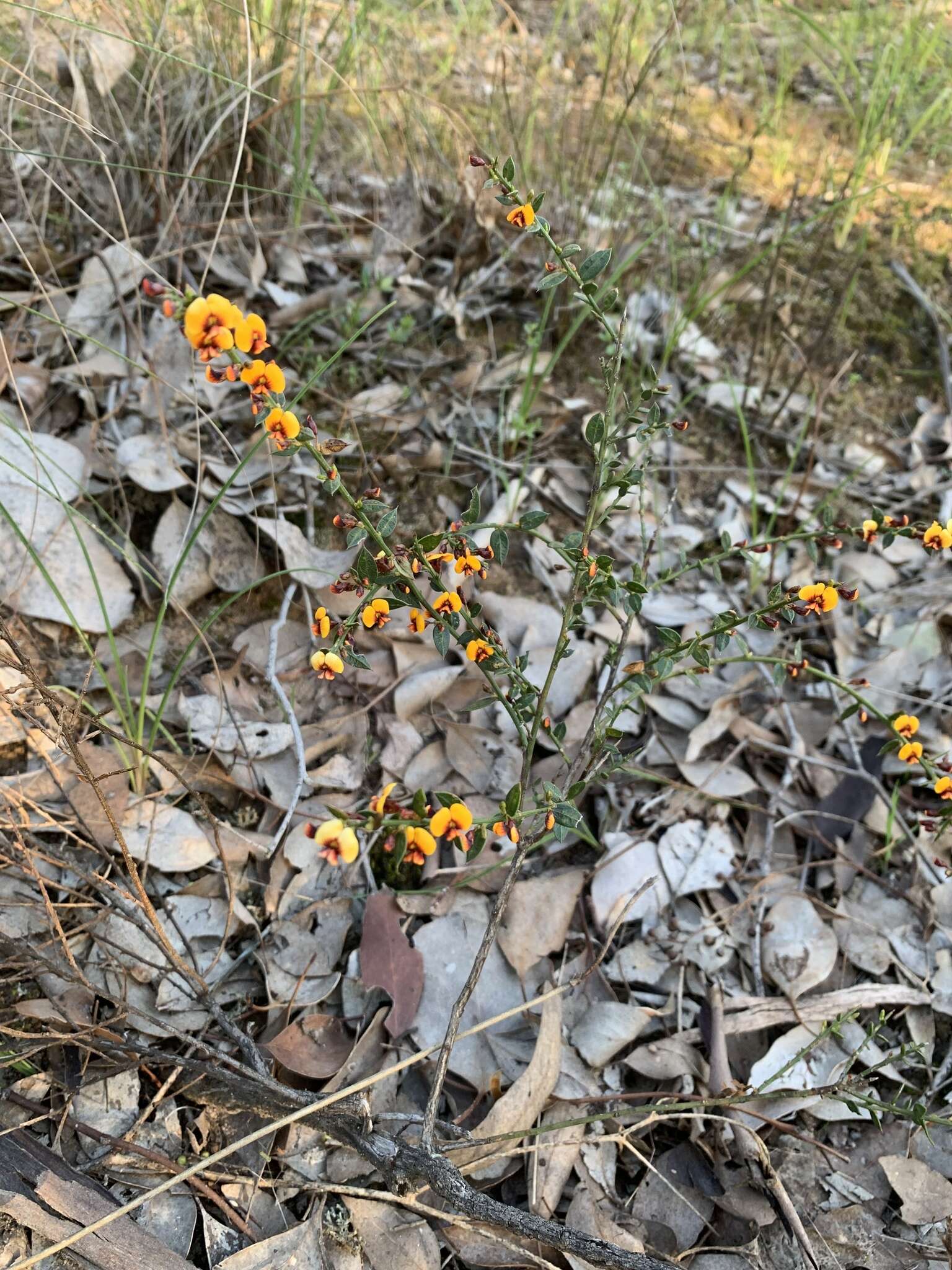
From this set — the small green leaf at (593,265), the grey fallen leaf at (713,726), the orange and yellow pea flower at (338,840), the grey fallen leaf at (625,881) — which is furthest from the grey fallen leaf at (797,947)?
the small green leaf at (593,265)

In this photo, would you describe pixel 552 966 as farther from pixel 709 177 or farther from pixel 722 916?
pixel 709 177

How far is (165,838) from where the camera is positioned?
1534 millimetres

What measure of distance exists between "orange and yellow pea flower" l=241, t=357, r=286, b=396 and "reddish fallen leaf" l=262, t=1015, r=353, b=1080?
0.93 meters

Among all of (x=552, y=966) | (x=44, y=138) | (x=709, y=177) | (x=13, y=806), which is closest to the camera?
(x=13, y=806)

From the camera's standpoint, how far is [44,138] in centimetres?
215

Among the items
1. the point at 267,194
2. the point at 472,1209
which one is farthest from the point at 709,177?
the point at 472,1209

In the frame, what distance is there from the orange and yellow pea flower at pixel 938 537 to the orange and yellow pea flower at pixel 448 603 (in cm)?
62

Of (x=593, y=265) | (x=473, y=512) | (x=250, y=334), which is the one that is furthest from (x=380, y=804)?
(x=593, y=265)

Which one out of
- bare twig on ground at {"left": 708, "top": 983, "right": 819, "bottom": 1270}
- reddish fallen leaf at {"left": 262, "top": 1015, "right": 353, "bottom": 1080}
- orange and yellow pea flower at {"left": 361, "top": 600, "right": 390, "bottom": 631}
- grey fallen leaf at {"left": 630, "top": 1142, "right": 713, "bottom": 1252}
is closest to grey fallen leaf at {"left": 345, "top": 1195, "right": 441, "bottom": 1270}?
reddish fallen leaf at {"left": 262, "top": 1015, "right": 353, "bottom": 1080}

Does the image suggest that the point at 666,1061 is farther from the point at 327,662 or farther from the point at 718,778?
the point at 327,662

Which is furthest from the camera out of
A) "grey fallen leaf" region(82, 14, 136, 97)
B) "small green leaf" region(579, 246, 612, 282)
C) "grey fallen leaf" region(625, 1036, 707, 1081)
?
"grey fallen leaf" region(82, 14, 136, 97)

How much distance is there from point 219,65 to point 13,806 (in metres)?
1.82

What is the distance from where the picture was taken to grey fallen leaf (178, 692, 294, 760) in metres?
1.66

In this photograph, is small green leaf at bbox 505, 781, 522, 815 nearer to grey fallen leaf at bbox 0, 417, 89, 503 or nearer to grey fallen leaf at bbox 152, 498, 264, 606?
grey fallen leaf at bbox 152, 498, 264, 606
